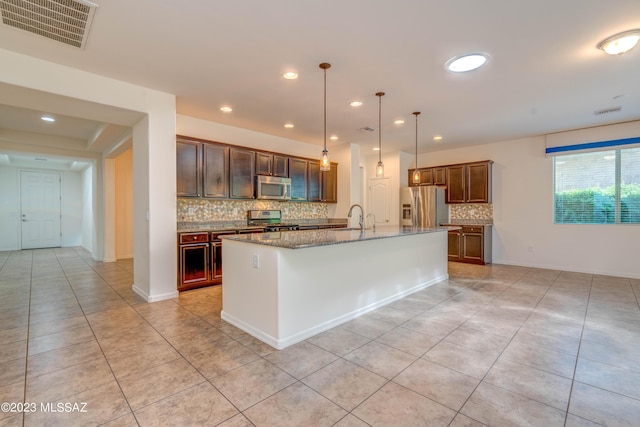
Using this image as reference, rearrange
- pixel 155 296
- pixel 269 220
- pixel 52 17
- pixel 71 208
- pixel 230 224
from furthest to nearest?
pixel 71 208, pixel 269 220, pixel 230 224, pixel 155 296, pixel 52 17

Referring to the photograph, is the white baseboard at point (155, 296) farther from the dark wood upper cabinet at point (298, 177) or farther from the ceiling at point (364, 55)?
the dark wood upper cabinet at point (298, 177)

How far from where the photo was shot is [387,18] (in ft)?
7.54

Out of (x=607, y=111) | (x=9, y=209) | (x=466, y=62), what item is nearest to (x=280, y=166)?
(x=466, y=62)

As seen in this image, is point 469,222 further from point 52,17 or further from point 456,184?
point 52,17

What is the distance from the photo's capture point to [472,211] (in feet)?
22.6

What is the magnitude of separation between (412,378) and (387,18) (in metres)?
2.70

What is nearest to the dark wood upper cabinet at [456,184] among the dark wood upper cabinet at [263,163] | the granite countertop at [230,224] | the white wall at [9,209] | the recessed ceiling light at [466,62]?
the granite countertop at [230,224]

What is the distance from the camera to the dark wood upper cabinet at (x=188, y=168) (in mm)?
4387

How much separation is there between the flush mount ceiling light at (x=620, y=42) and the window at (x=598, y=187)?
Result: 11.7ft

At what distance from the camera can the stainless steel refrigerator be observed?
6688mm

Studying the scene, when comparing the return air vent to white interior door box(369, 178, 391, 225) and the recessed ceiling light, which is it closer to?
the recessed ceiling light

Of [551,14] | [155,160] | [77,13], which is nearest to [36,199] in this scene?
[155,160]

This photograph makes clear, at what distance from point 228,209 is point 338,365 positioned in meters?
3.88

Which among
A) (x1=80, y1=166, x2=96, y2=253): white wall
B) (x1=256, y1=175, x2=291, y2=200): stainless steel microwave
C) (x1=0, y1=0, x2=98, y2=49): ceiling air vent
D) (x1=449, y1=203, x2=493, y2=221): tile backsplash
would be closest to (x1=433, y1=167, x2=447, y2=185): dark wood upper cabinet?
(x1=449, y1=203, x2=493, y2=221): tile backsplash
